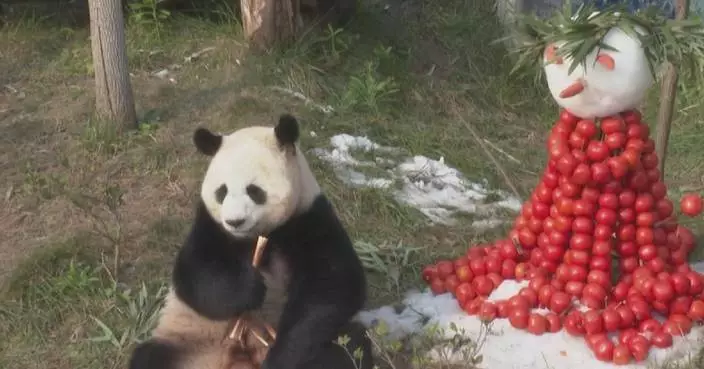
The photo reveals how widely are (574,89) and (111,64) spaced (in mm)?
2788

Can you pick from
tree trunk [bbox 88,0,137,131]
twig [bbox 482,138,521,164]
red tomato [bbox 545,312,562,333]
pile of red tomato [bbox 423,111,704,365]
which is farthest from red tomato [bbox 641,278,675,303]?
tree trunk [bbox 88,0,137,131]

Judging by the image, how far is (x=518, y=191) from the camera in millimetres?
5270

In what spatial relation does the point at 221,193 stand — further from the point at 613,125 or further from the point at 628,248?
the point at 628,248

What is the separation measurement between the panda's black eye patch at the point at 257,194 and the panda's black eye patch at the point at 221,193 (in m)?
0.08

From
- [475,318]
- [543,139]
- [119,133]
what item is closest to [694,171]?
[543,139]

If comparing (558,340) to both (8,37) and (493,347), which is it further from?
(8,37)

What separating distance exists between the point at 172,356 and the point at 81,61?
348cm

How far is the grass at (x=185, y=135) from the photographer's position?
390 centimetres

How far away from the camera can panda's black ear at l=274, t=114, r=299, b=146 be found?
2898 mm

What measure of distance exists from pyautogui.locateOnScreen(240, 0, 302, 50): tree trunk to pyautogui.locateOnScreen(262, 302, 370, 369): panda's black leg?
3.30m

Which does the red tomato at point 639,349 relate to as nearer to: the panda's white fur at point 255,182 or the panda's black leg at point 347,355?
the panda's black leg at point 347,355

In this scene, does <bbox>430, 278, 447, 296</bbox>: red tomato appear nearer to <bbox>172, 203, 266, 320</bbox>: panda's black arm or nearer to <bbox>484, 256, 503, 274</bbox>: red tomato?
<bbox>484, 256, 503, 274</bbox>: red tomato

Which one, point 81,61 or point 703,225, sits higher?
point 703,225

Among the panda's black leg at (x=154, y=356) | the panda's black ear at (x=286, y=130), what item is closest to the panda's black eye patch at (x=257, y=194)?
the panda's black ear at (x=286, y=130)
